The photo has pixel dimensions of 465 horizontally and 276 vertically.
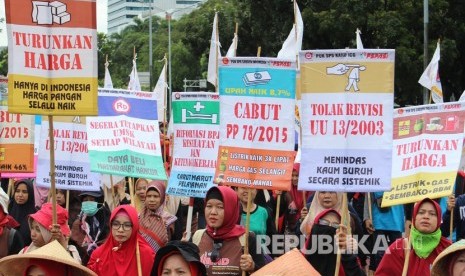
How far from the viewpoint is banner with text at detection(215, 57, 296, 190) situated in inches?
332

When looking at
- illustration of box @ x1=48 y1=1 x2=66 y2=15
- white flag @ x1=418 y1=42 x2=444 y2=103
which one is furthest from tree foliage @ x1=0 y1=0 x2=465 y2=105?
illustration of box @ x1=48 y1=1 x2=66 y2=15

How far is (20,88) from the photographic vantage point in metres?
7.50

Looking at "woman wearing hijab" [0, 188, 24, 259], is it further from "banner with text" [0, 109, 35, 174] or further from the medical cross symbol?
the medical cross symbol

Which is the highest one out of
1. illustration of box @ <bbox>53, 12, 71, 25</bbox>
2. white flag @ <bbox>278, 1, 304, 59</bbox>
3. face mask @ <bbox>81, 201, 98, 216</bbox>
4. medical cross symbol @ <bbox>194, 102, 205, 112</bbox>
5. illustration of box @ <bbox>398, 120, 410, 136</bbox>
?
white flag @ <bbox>278, 1, 304, 59</bbox>

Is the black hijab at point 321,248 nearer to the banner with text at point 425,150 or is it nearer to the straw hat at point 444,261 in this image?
the banner with text at point 425,150

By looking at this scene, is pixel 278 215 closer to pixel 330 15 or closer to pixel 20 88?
pixel 20 88

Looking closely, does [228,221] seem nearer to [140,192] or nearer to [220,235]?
[220,235]

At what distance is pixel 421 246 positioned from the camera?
317 inches

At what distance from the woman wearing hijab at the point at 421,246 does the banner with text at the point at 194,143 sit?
2.81m

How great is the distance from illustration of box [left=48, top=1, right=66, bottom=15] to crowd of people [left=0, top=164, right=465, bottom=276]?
1.32 metres

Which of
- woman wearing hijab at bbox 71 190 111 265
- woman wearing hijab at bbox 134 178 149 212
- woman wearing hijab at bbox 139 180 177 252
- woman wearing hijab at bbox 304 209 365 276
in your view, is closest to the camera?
woman wearing hijab at bbox 304 209 365 276

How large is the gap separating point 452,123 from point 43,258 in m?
4.96

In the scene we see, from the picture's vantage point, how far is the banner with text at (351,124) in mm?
7832

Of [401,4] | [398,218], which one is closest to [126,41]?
[401,4]
